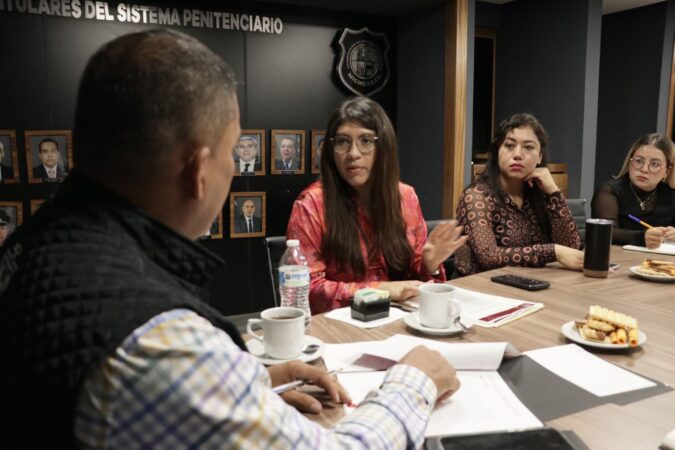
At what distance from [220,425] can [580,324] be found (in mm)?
1118

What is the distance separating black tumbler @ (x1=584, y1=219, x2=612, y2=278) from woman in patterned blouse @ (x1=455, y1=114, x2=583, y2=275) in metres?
0.38

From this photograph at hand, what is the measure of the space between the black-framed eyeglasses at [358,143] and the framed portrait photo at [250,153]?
4.89ft

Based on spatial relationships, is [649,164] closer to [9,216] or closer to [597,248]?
[597,248]

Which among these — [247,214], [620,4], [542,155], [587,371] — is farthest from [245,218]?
[620,4]

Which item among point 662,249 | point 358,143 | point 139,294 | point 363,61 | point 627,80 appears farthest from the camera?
point 627,80

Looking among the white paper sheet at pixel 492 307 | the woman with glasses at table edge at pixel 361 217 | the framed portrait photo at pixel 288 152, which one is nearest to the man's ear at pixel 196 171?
the white paper sheet at pixel 492 307

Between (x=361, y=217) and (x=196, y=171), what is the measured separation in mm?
1524

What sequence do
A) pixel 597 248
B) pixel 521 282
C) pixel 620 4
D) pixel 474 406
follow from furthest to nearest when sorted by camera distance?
1. pixel 620 4
2. pixel 597 248
3. pixel 521 282
4. pixel 474 406

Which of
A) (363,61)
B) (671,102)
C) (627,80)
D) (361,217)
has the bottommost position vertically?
(361,217)

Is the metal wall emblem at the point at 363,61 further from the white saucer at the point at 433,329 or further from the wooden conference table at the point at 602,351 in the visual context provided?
the white saucer at the point at 433,329

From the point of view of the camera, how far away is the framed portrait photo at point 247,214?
3.53 meters

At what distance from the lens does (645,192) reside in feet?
10.6

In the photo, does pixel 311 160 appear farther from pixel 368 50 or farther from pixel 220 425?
pixel 220 425

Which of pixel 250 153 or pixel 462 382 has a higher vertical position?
pixel 250 153
